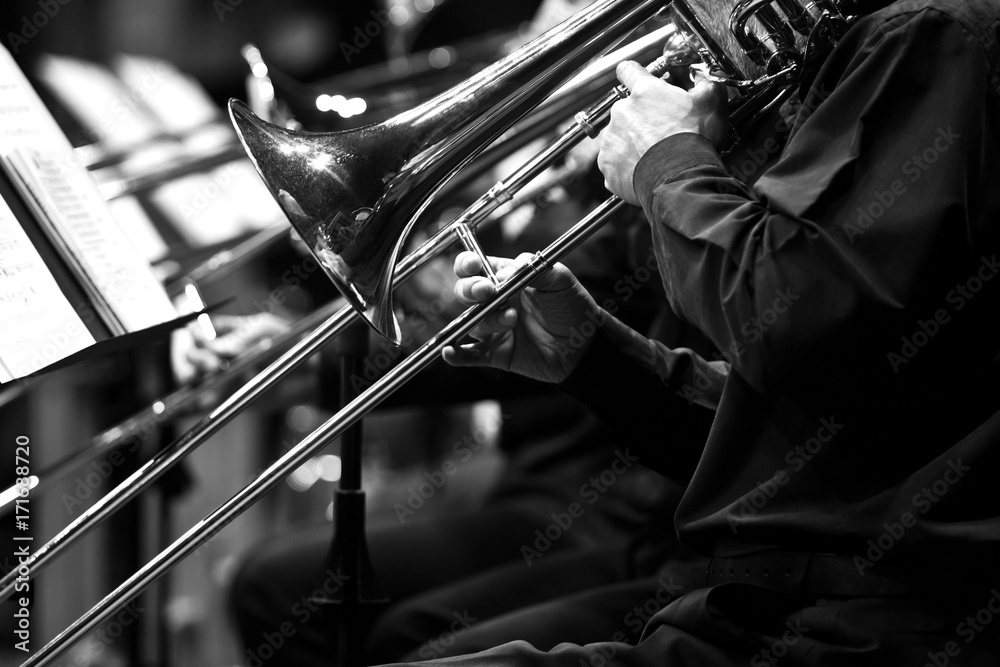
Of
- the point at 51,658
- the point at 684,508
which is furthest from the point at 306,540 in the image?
the point at 684,508

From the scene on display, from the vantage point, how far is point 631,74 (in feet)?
3.53

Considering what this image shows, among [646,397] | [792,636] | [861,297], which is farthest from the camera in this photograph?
[646,397]

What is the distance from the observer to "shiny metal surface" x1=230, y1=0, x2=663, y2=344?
101 cm

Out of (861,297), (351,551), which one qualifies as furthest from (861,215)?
(351,551)

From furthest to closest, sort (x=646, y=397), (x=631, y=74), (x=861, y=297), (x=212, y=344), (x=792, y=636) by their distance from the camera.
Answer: (x=212, y=344), (x=646, y=397), (x=631, y=74), (x=792, y=636), (x=861, y=297)

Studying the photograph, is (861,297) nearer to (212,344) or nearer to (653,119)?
(653,119)

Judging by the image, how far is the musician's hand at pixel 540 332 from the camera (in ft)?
4.04

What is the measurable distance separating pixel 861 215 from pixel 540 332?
1.68 ft

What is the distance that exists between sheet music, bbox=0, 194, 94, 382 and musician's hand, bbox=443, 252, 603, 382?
1.49 feet

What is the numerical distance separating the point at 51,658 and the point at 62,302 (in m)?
0.42

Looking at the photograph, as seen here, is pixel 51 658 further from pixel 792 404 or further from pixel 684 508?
pixel 792 404

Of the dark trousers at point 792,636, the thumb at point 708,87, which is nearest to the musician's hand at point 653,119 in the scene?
the thumb at point 708,87

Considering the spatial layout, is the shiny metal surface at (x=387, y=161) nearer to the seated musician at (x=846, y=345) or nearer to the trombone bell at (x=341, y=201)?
the trombone bell at (x=341, y=201)

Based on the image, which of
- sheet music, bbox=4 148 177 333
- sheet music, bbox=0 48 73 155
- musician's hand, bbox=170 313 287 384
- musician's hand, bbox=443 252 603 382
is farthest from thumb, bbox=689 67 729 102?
musician's hand, bbox=170 313 287 384
